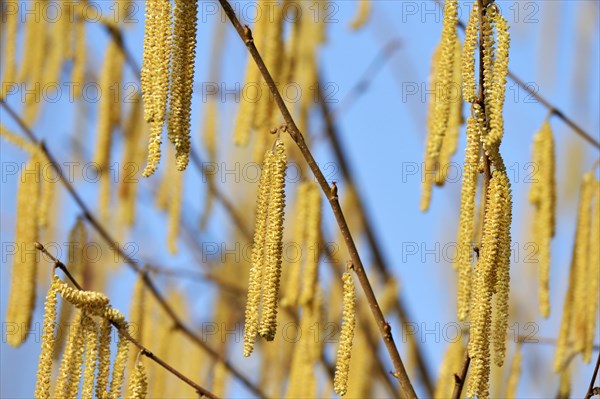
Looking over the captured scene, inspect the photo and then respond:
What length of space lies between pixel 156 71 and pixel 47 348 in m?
0.38

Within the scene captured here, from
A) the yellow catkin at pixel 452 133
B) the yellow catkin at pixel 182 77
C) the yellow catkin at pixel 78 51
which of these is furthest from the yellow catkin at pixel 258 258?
the yellow catkin at pixel 78 51

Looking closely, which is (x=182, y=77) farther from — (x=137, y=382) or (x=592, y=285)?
(x=592, y=285)

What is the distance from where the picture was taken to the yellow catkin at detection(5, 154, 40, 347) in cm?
167

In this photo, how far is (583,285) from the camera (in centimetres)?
175

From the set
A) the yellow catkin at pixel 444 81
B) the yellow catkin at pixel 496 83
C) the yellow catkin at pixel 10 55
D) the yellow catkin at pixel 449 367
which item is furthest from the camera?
the yellow catkin at pixel 10 55

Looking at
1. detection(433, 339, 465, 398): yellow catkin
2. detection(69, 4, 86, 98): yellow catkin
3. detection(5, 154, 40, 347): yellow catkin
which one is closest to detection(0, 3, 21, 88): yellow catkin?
detection(69, 4, 86, 98): yellow catkin

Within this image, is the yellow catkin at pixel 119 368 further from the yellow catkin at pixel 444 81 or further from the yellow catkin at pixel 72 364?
the yellow catkin at pixel 444 81

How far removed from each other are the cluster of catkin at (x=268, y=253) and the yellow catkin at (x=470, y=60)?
26 cm

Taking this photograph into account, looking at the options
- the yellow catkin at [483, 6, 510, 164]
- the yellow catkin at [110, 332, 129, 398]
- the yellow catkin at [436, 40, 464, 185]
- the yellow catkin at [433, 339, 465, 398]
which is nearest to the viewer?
the yellow catkin at [483, 6, 510, 164]

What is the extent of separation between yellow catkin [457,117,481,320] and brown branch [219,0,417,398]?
0.36ft

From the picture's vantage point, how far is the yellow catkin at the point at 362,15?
2.26 m

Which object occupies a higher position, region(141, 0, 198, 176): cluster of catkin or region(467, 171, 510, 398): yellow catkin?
region(141, 0, 198, 176): cluster of catkin

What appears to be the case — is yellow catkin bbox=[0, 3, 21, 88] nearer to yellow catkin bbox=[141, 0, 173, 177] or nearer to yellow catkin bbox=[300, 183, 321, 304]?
yellow catkin bbox=[300, 183, 321, 304]

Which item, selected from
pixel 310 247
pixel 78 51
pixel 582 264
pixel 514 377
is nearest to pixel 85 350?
pixel 310 247
